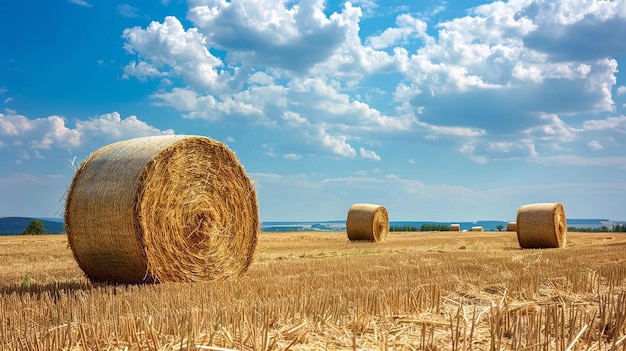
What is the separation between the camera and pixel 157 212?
321 inches

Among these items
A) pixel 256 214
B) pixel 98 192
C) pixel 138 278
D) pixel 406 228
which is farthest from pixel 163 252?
pixel 406 228

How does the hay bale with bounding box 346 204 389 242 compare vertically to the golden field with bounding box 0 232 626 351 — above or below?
above

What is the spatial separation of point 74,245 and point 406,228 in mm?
39606

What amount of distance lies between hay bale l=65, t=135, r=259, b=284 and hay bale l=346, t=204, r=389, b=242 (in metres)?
13.3

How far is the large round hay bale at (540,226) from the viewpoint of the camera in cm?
1809

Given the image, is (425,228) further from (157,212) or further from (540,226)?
(157,212)

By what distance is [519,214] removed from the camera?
61.5ft

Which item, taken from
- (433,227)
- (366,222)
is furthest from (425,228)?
(366,222)

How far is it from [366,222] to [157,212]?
15.1 meters

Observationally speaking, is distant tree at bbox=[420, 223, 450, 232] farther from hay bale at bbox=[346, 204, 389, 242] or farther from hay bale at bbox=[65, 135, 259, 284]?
hay bale at bbox=[65, 135, 259, 284]

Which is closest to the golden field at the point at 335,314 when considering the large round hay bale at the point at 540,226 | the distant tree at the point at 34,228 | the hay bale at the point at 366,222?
the large round hay bale at the point at 540,226

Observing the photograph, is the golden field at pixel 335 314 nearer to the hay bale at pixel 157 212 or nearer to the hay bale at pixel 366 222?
the hay bale at pixel 157 212

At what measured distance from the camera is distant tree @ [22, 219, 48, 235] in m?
38.1

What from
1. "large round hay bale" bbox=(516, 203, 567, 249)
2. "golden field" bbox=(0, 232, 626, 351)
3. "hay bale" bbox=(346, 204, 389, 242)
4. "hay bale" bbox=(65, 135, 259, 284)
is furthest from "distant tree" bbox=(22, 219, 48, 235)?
"hay bale" bbox=(65, 135, 259, 284)
